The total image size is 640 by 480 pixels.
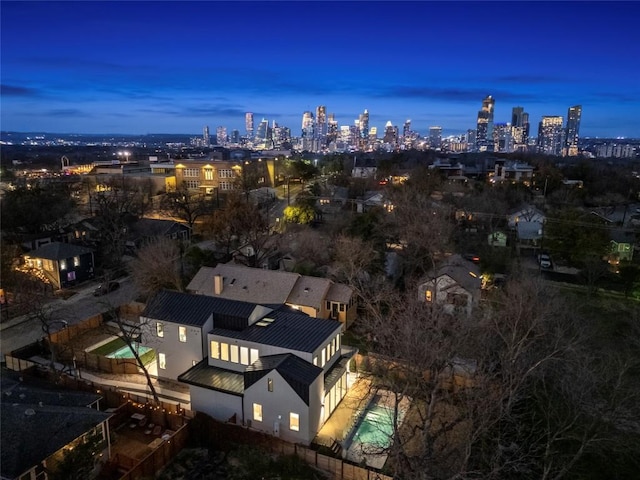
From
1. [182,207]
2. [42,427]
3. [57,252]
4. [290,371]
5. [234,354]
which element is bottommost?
[42,427]

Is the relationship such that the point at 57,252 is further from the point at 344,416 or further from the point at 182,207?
the point at 344,416

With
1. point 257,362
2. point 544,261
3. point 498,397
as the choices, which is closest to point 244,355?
point 257,362

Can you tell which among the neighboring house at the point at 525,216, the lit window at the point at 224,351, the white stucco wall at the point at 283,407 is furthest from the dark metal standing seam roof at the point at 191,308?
the neighboring house at the point at 525,216

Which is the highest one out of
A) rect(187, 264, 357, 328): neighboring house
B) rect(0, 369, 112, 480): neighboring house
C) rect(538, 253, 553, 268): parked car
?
rect(187, 264, 357, 328): neighboring house

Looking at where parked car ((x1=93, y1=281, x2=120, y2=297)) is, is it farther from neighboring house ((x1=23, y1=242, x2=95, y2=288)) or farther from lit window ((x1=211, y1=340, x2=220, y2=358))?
lit window ((x1=211, y1=340, x2=220, y2=358))

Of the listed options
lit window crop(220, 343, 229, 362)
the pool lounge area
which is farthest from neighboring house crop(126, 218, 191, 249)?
the pool lounge area

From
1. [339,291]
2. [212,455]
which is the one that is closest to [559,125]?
[339,291]
